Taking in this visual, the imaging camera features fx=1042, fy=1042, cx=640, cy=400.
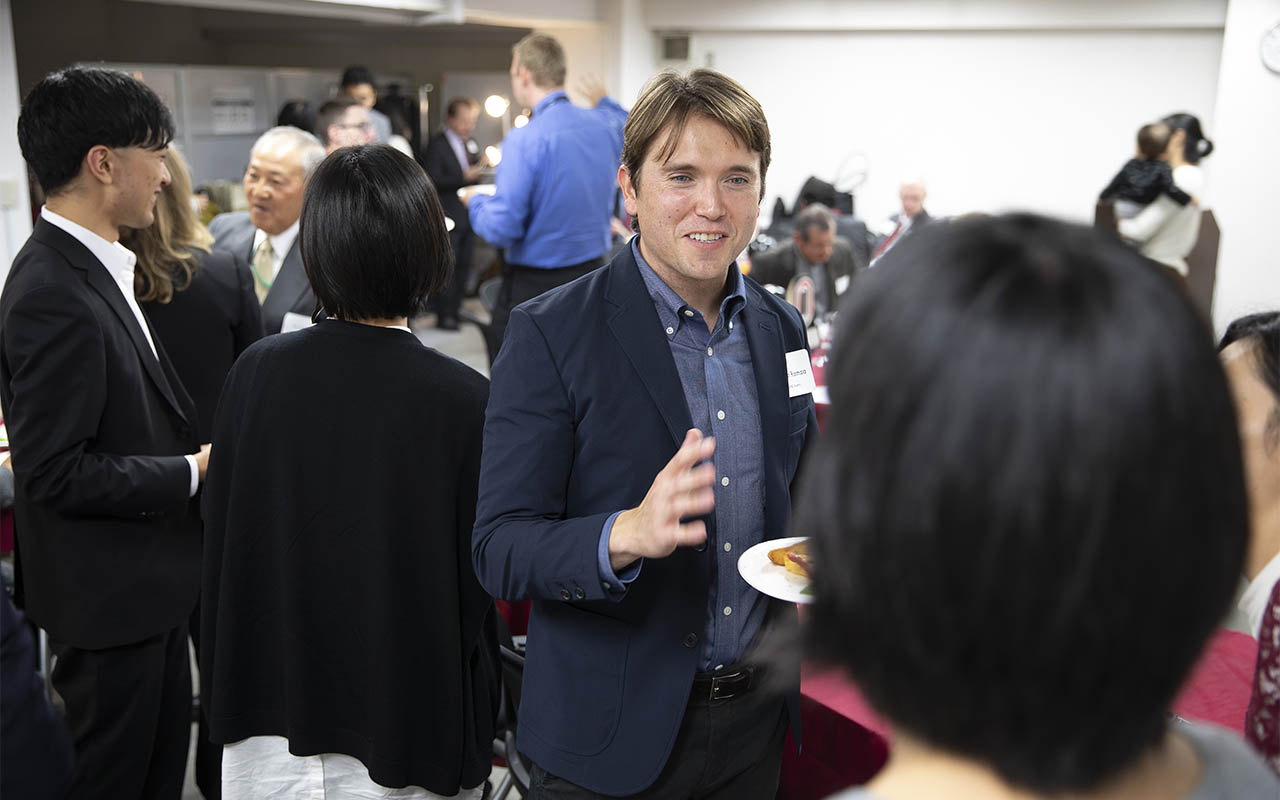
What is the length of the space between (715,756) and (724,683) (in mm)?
101

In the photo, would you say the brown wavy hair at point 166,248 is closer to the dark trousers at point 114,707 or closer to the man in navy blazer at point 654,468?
the dark trousers at point 114,707

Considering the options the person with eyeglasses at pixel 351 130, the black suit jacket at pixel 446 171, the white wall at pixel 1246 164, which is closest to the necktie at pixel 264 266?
the person with eyeglasses at pixel 351 130

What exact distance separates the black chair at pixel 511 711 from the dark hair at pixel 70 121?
1201mm

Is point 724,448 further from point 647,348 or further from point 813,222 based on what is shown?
point 813,222

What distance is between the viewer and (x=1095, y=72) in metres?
8.40

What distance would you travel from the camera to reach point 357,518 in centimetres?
156

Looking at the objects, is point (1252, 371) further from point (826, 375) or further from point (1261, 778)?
point (826, 375)

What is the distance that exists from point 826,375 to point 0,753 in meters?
0.88

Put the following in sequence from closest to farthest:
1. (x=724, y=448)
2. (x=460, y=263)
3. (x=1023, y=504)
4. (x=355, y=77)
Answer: (x=1023, y=504) < (x=724, y=448) < (x=355, y=77) < (x=460, y=263)

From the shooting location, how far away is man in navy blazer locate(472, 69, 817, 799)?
1301 millimetres

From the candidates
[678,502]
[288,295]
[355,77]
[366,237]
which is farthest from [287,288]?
[355,77]

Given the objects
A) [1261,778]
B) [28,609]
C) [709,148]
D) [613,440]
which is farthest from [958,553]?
[28,609]

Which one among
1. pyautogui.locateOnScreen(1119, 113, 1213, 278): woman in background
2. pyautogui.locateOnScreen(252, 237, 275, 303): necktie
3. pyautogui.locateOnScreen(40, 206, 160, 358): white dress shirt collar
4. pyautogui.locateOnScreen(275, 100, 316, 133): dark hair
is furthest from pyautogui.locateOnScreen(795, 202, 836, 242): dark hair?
pyautogui.locateOnScreen(40, 206, 160, 358): white dress shirt collar

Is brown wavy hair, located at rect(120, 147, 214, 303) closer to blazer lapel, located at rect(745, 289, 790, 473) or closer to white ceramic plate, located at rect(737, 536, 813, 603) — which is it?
blazer lapel, located at rect(745, 289, 790, 473)
